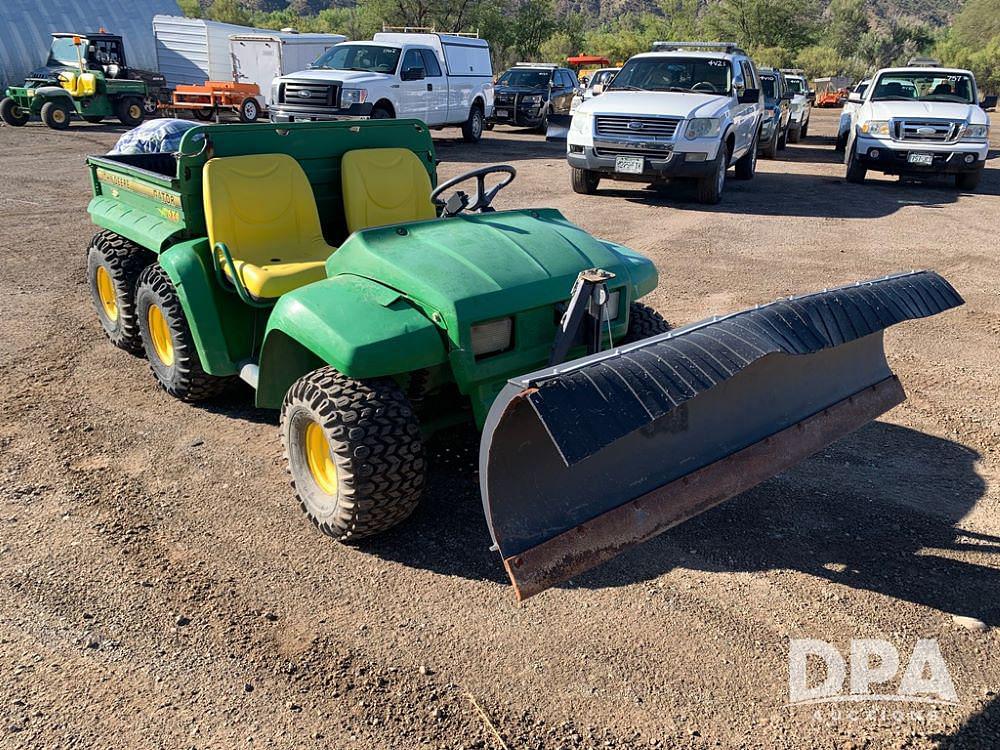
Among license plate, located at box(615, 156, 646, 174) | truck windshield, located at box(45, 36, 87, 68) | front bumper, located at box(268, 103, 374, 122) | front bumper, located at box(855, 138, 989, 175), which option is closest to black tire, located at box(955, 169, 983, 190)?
front bumper, located at box(855, 138, 989, 175)

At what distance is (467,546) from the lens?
3.40 m

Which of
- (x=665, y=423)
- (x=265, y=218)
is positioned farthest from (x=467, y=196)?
(x=665, y=423)

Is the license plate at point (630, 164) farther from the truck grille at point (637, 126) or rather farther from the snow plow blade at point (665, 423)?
the snow plow blade at point (665, 423)

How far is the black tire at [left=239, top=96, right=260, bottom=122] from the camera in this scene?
21656 mm

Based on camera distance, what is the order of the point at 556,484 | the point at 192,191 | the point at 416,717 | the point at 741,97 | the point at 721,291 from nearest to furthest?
the point at 416,717 → the point at 556,484 → the point at 192,191 → the point at 721,291 → the point at 741,97

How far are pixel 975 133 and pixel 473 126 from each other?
382 inches

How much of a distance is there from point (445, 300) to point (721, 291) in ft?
14.6

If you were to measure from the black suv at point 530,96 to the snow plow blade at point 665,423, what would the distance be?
56.9 feet

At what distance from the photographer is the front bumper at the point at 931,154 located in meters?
11.8

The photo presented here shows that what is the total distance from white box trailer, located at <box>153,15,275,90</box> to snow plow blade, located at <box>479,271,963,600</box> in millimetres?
28144

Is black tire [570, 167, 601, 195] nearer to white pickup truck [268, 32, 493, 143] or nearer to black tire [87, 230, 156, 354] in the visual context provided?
white pickup truck [268, 32, 493, 143]

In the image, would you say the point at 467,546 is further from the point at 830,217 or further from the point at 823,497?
the point at 830,217

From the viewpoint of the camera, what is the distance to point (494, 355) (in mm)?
3262

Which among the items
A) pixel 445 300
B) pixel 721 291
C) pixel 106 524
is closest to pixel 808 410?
pixel 445 300
